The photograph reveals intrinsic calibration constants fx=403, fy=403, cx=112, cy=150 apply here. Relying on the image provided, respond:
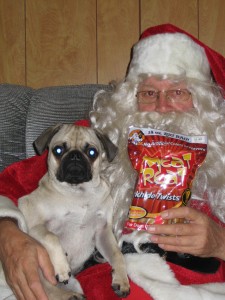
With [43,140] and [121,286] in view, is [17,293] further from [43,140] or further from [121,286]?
[43,140]

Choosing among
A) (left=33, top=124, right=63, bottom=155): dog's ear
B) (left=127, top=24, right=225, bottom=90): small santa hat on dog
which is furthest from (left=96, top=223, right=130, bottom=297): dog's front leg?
(left=127, top=24, right=225, bottom=90): small santa hat on dog

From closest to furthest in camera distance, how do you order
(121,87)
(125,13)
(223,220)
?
(223,220) < (121,87) < (125,13)

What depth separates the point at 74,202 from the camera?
1503 mm

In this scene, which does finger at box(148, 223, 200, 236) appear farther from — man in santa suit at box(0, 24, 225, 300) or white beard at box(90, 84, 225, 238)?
white beard at box(90, 84, 225, 238)

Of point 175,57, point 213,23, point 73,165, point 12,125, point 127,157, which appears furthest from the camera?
point 213,23

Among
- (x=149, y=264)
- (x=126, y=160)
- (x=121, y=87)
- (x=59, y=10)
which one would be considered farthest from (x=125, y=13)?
(x=149, y=264)

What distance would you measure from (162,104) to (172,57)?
0.23 m

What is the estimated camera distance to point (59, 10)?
2564mm

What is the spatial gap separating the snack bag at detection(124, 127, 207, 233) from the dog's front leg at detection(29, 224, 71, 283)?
9.4 inches

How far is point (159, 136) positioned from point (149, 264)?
0.44 metres

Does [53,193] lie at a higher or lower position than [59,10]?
lower

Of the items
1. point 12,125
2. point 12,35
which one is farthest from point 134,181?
point 12,35

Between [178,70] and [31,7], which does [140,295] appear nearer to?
[178,70]

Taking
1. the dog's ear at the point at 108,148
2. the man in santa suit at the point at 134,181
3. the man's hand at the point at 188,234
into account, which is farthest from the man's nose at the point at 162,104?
the man's hand at the point at 188,234
